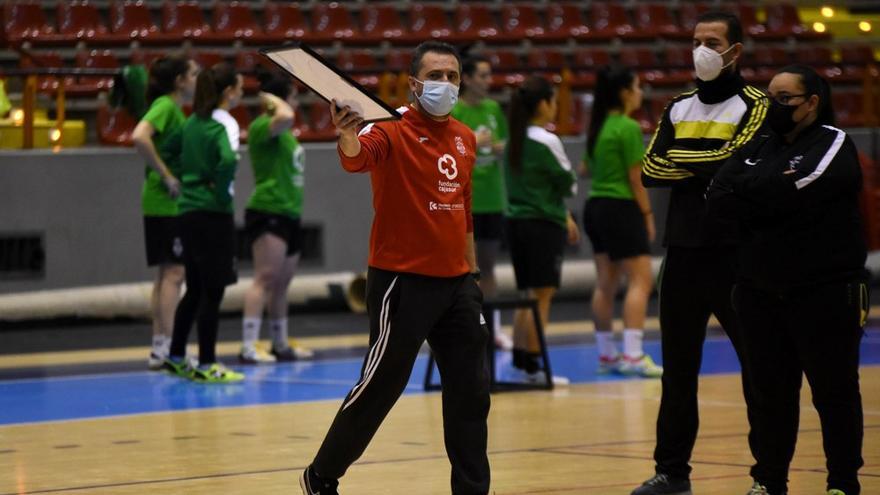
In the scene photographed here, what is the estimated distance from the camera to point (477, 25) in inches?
846

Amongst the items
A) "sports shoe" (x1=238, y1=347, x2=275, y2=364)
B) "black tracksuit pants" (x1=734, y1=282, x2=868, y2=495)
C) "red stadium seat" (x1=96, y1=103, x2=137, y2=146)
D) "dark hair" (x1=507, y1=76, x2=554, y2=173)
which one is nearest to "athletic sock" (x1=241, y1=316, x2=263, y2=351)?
"sports shoe" (x1=238, y1=347, x2=275, y2=364)

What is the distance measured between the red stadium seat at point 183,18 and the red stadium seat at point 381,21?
2112 mm

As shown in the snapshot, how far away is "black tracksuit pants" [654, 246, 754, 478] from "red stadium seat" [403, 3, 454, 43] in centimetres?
1347

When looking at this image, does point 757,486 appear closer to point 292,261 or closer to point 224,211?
point 224,211

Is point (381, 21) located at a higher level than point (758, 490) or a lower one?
higher

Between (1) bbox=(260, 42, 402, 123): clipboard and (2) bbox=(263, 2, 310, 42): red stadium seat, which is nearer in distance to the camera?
(1) bbox=(260, 42, 402, 123): clipboard

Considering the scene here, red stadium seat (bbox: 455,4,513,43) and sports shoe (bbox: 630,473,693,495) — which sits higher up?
red stadium seat (bbox: 455,4,513,43)

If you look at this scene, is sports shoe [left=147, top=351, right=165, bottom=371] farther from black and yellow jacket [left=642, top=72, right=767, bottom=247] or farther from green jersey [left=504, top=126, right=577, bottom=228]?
black and yellow jacket [left=642, top=72, right=767, bottom=247]

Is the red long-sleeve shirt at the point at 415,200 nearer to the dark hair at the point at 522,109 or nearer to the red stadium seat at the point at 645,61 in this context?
the dark hair at the point at 522,109

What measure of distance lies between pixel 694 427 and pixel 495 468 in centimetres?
118

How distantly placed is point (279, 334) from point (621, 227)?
307 cm

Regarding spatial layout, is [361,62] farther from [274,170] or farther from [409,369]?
[409,369]

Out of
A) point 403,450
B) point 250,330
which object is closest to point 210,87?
point 250,330

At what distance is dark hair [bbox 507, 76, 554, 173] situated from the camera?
37.9ft
